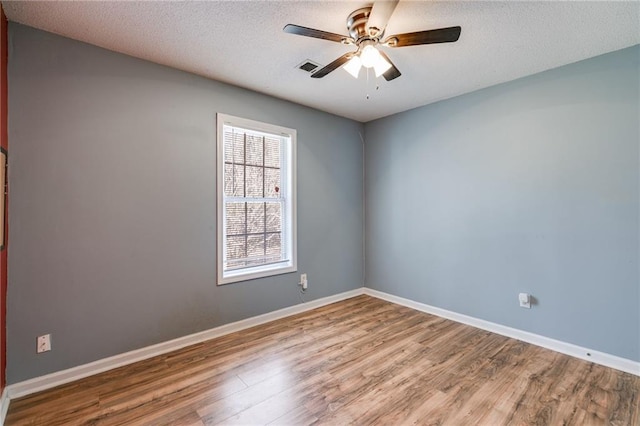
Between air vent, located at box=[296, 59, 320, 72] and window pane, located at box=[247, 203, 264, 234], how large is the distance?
154 centimetres

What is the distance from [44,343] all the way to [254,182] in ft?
7.21

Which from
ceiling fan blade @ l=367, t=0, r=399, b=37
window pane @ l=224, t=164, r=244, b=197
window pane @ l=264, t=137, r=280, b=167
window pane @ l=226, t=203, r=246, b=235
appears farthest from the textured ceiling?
window pane @ l=226, t=203, r=246, b=235

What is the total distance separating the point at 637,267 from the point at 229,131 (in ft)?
12.6

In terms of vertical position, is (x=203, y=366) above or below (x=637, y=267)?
below

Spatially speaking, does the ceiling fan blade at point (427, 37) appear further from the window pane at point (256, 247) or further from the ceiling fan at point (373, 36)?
the window pane at point (256, 247)

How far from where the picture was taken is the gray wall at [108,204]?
2070 millimetres

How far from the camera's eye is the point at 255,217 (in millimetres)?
3365

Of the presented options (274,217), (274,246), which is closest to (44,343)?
(274,246)

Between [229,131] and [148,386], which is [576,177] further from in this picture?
[148,386]

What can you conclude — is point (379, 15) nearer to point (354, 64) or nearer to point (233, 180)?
point (354, 64)

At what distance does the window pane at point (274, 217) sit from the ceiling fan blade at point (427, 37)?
2.20m

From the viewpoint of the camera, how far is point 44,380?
2098mm

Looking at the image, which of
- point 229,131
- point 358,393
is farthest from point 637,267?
point 229,131

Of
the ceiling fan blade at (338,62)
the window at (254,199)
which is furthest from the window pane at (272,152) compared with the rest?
the ceiling fan blade at (338,62)
